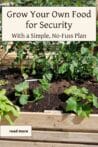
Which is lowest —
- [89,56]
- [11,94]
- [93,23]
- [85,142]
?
[85,142]

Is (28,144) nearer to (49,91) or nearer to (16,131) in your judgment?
(16,131)

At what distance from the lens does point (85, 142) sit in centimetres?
294

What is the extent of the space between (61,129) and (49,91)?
502 mm

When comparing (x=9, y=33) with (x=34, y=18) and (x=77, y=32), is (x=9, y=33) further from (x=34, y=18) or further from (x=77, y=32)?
(x=77, y=32)

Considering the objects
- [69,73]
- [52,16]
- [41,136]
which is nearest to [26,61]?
[69,73]

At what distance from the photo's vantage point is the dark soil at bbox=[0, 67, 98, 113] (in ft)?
10.3

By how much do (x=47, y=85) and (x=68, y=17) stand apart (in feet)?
1.57

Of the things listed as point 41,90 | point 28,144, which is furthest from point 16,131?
point 41,90

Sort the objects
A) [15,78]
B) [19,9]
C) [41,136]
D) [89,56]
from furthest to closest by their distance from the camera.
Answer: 1. [15,78]
2. [89,56]
3. [19,9]
4. [41,136]

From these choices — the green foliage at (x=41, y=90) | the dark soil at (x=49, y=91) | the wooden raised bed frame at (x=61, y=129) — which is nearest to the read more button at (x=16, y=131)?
the wooden raised bed frame at (x=61, y=129)

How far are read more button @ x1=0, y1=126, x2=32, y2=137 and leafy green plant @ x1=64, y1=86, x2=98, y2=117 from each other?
27 centimetres

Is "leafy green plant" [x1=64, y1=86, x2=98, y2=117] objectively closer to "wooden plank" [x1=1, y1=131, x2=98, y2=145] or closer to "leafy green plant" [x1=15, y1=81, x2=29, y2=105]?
"wooden plank" [x1=1, y1=131, x2=98, y2=145]

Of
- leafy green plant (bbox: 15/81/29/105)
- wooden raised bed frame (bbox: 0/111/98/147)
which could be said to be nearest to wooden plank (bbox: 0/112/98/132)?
wooden raised bed frame (bbox: 0/111/98/147)

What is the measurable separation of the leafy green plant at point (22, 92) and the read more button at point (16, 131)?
0.72ft
